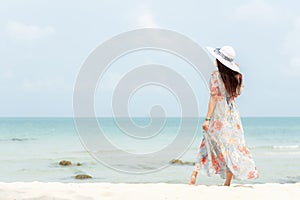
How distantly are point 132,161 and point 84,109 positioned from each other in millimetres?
7242

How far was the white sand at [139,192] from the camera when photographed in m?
4.58

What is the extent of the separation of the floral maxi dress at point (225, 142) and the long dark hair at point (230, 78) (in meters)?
0.05

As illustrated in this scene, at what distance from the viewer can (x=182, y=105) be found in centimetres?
800

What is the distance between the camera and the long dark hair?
508cm

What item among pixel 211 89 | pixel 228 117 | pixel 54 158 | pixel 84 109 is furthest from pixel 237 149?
pixel 54 158

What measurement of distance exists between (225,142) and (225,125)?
0.19m

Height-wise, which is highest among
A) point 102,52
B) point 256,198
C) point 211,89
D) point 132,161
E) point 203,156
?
point 102,52

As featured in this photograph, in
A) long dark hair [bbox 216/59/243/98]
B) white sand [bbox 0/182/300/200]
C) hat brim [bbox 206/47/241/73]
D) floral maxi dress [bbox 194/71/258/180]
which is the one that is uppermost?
hat brim [bbox 206/47/241/73]

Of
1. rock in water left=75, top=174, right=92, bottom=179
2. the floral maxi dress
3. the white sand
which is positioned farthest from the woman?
rock in water left=75, top=174, right=92, bottom=179

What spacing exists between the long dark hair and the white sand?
1.10 metres

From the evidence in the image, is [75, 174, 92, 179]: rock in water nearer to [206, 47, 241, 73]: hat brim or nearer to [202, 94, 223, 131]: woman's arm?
[202, 94, 223, 131]: woman's arm

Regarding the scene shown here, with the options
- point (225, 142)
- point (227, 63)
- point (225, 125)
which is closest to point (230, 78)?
point (227, 63)

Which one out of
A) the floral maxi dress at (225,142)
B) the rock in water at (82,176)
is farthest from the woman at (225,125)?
the rock in water at (82,176)

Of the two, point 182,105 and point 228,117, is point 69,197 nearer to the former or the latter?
point 228,117
